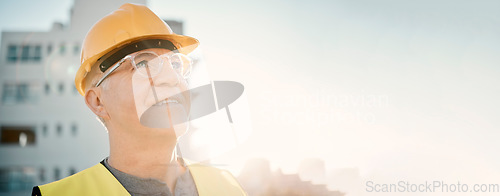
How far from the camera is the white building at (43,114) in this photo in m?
26.0

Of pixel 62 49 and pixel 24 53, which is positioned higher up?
pixel 62 49

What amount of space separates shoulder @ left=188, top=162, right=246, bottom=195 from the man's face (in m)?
0.37

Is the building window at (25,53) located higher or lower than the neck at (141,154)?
higher

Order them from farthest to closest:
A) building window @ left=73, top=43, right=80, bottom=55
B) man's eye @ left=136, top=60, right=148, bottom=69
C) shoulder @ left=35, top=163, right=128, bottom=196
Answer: building window @ left=73, top=43, right=80, bottom=55 → man's eye @ left=136, top=60, right=148, bottom=69 → shoulder @ left=35, top=163, right=128, bottom=196

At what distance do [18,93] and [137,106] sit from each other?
93.0ft

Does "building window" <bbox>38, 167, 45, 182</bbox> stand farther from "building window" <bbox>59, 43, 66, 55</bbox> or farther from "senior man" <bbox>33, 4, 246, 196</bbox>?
"senior man" <bbox>33, 4, 246, 196</bbox>

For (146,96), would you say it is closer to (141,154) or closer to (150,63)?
(150,63)

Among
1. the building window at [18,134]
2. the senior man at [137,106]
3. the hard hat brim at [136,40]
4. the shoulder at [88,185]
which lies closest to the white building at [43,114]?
the building window at [18,134]

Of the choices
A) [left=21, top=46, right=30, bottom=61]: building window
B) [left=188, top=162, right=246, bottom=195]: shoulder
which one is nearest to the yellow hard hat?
[left=188, top=162, right=246, bottom=195]: shoulder

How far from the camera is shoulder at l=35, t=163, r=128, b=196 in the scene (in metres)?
2.17

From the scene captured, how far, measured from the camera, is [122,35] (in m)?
2.38

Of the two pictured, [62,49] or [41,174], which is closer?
[41,174]

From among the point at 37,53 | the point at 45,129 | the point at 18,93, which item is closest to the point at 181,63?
the point at 45,129

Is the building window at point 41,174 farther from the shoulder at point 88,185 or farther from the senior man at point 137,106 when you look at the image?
the shoulder at point 88,185
